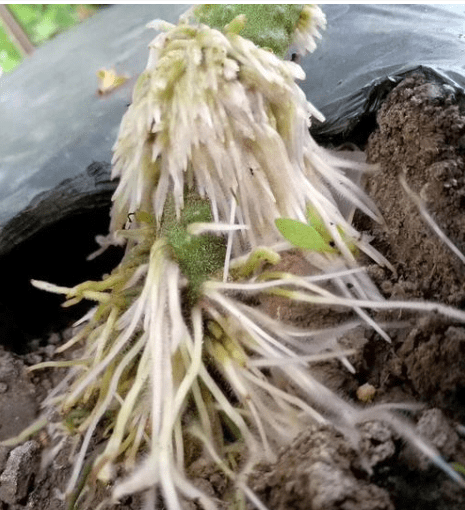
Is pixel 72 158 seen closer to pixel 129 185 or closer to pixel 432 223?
pixel 129 185

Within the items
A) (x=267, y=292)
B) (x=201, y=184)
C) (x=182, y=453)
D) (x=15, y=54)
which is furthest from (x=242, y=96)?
(x=15, y=54)

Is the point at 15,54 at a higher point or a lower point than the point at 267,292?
higher

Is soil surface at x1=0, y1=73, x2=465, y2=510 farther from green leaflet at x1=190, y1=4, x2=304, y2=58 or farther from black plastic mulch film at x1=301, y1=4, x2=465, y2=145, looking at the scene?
green leaflet at x1=190, y1=4, x2=304, y2=58

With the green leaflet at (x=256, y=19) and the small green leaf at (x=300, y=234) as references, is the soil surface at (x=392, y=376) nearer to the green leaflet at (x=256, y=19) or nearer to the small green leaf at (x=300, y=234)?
the small green leaf at (x=300, y=234)

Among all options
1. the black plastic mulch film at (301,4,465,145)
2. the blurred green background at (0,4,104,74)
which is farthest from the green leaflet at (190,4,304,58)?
the blurred green background at (0,4,104,74)

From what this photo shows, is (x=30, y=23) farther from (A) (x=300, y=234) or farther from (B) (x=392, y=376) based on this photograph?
(B) (x=392, y=376)

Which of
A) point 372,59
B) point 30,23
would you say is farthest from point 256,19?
point 30,23
